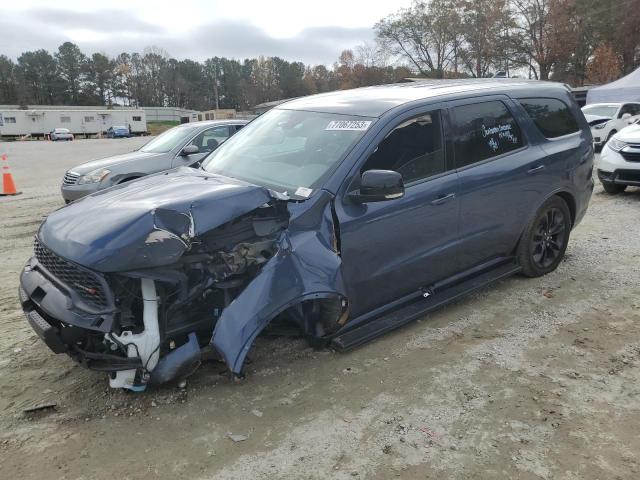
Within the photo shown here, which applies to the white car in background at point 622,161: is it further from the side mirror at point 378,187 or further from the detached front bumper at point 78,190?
the detached front bumper at point 78,190

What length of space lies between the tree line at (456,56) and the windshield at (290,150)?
48.2m

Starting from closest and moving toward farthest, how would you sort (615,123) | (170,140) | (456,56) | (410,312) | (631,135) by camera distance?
1. (410,312)
2. (631,135)
3. (170,140)
4. (615,123)
5. (456,56)

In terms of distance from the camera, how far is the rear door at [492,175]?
401 cm

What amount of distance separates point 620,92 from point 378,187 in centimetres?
2806

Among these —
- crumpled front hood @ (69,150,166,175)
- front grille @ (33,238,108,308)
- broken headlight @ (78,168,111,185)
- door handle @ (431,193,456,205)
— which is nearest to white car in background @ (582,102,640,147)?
crumpled front hood @ (69,150,166,175)

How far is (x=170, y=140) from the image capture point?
885 cm

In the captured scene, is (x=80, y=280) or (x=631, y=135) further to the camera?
(x=631, y=135)

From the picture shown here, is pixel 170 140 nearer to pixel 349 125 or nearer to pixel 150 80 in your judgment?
pixel 349 125

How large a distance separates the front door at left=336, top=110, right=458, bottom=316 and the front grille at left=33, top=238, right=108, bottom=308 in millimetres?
1465

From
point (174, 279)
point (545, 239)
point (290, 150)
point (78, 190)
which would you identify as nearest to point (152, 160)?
point (78, 190)

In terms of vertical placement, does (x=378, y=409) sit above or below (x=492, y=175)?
below

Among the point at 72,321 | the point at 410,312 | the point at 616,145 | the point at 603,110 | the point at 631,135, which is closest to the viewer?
the point at 72,321

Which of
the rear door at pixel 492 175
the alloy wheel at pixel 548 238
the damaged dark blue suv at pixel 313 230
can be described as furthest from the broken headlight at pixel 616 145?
the rear door at pixel 492 175

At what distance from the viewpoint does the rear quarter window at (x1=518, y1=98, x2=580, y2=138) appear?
15.3ft
